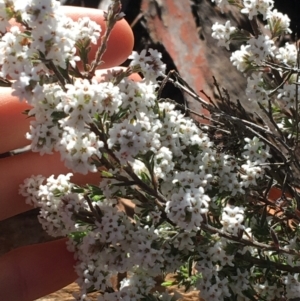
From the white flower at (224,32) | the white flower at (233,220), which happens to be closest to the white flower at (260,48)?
the white flower at (224,32)

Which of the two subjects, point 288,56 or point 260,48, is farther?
point 288,56

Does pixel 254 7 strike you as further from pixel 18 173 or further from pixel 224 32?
pixel 18 173

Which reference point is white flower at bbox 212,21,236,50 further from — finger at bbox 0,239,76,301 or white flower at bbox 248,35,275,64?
finger at bbox 0,239,76,301

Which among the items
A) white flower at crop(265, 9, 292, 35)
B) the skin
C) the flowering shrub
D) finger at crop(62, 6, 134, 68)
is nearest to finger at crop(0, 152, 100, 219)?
the skin

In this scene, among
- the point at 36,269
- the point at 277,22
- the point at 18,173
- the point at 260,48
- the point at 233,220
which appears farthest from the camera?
the point at 36,269

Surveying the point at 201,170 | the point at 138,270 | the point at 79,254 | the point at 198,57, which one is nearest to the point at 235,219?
the point at 201,170

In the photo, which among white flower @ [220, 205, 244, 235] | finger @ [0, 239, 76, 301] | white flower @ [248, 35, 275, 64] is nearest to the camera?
white flower @ [220, 205, 244, 235]

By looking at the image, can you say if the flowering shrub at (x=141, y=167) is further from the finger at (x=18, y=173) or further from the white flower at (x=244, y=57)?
the finger at (x=18, y=173)

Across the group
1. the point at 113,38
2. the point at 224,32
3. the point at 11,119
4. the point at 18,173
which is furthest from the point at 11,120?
the point at 224,32
